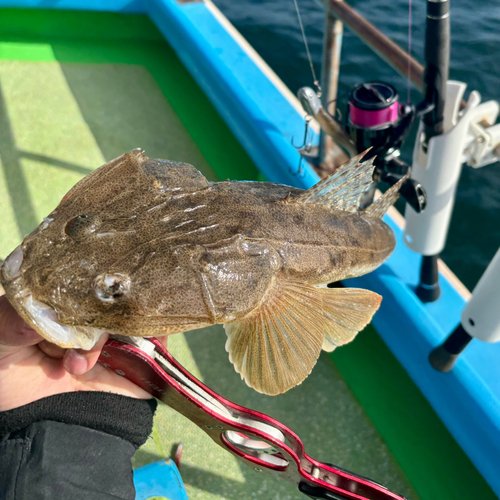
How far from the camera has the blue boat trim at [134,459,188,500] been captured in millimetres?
2508

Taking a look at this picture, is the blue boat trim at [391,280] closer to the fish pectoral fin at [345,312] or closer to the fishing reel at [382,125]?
the fishing reel at [382,125]

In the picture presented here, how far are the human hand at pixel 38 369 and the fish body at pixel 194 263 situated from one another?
0.23m

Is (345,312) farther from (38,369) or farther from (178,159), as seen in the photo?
(178,159)

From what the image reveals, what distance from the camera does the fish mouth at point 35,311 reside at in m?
1.43

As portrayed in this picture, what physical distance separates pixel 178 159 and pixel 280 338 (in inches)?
127

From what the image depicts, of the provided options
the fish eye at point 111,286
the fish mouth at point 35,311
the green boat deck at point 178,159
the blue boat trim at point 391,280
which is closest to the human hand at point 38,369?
the fish mouth at point 35,311

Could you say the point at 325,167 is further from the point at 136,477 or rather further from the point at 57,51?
the point at 57,51

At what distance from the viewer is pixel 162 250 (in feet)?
5.00

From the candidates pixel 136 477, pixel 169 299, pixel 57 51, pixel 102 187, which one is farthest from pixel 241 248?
pixel 57 51

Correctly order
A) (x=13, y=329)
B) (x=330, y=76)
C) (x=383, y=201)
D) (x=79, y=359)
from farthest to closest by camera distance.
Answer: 1. (x=330, y=76)
2. (x=383, y=201)
3. (x=79, y=359)
4. (x=13, y=329)

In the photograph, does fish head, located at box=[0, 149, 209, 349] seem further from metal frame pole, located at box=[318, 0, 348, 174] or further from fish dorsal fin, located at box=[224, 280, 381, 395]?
metal frame pole, located at box=[318, 0, 348, 174]

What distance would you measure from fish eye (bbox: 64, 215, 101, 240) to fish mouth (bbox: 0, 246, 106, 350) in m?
0.17

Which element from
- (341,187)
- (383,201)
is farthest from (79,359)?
(383,201)

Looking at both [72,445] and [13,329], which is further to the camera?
[72,445]
